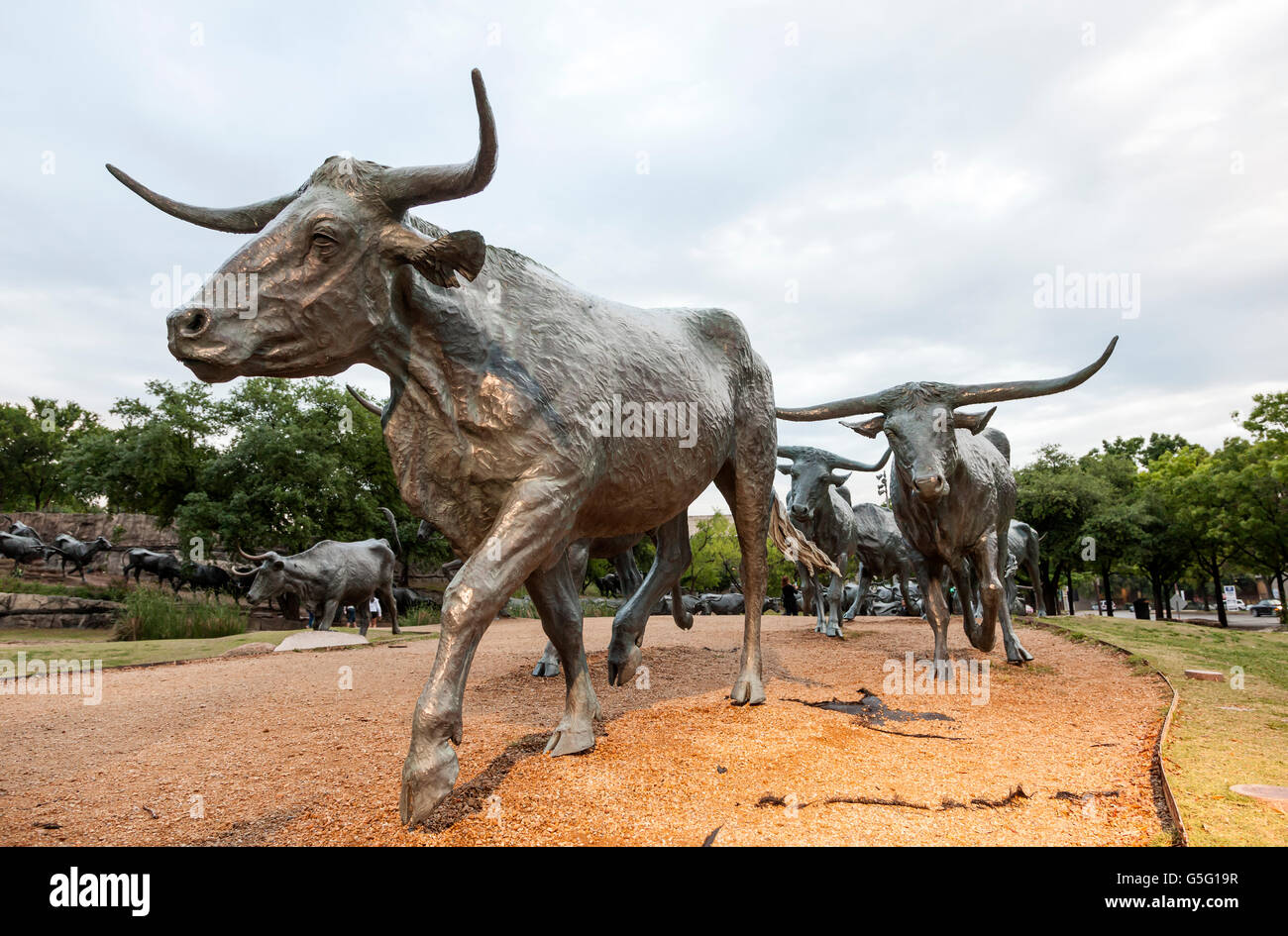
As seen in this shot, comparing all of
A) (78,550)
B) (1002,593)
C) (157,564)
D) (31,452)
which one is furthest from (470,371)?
(31,452)

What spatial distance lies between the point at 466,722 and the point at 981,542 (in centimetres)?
509

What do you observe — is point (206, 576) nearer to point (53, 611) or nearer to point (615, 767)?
point (53, 611)

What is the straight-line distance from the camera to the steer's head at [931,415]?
617 centimetres

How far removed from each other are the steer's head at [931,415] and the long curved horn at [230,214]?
499 centimetres

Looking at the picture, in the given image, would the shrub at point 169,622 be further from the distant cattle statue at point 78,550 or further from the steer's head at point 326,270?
the distant cattle statue at point 78,550

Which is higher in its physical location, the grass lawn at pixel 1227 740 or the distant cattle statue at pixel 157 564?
the distant cattle statue at pixel 157 564

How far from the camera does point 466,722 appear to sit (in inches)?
191

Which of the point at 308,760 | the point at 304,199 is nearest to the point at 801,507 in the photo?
the point at 308,760

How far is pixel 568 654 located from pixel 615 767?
68 cm

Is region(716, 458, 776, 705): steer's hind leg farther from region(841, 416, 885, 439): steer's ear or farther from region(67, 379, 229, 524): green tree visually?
region(67, 379, 229, 524): green tree

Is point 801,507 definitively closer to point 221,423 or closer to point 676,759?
point 676,759

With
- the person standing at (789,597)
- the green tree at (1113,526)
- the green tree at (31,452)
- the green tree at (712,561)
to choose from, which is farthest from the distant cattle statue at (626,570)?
the green tree at (31,452)

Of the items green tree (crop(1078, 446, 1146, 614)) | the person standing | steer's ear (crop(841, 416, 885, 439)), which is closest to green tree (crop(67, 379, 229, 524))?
the person standing

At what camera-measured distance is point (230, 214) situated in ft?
11.1
